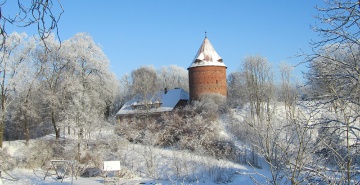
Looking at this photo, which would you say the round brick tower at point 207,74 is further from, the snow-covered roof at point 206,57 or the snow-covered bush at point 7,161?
the snow-covered bush at point 7,161

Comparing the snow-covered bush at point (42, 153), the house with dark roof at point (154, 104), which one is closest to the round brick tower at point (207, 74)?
the house with dark roof at point (154, 104)

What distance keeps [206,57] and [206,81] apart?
2881 mm

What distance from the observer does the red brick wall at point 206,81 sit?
36844mm

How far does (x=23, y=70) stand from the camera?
2505cm

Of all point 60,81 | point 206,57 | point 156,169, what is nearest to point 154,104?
point 206,57

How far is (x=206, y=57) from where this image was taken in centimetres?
3831

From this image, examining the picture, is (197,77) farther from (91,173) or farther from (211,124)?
(91,173)

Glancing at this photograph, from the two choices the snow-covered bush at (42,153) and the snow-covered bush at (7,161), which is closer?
the snow-covered bush at (7,161)

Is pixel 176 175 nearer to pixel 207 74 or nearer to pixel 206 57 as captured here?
pixel 207 74

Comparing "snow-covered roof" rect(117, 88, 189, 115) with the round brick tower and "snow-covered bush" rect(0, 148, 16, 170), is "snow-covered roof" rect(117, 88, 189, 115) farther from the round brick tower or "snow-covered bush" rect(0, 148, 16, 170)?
"snow-covered bush" rect(0, 148, 16, 170)

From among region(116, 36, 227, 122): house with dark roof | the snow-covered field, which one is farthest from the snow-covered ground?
region(116, 36, 227, 122): house with dark roof

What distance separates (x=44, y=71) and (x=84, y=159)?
822 centimetres

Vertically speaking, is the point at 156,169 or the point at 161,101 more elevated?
the point at 161,101

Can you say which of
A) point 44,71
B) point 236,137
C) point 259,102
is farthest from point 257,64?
point 44,71
